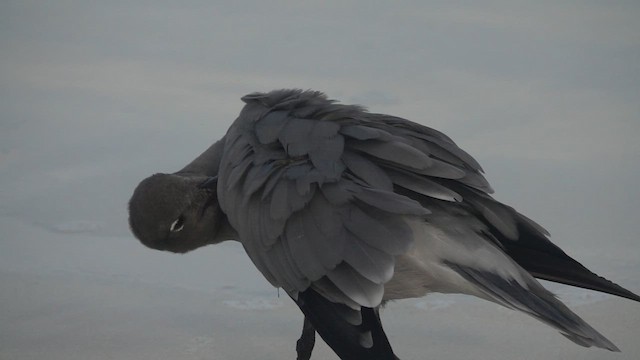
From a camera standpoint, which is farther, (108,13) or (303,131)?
(108,13)

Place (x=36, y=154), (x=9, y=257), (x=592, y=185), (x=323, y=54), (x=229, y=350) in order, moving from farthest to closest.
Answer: (x=323, y=54), (x=36, y=154), (x=592, y=185), (x=9, y=257), (x=229, y=350)

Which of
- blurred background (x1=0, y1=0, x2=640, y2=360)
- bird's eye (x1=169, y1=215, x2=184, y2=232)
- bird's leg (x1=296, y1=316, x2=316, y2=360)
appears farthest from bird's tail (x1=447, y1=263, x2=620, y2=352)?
bird's eye (x1=169, y1=215, x2=184, y2=232)

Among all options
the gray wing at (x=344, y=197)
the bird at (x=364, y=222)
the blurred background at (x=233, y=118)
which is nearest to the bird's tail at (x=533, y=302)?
the bird at (x=364, y=222)

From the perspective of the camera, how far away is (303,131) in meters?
3.06

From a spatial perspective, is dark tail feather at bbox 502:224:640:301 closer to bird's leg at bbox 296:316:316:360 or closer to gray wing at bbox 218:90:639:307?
gray wing at bbox 218:90:639:307

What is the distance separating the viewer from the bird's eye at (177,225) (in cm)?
336

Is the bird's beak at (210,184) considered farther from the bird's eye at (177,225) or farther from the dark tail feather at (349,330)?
the dark tail feather at (349,330)

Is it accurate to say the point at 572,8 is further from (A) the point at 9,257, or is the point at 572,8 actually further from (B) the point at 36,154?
(A) the point at 9,257

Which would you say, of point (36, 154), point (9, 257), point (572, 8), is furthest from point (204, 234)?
point (572, 8)

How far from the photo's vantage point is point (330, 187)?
2832mm

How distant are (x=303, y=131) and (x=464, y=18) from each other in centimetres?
365

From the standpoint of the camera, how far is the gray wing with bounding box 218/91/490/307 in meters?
2.72

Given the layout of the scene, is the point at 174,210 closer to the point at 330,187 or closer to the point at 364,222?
the point at 330,187

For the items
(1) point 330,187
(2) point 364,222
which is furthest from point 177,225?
(2) point 364,222
